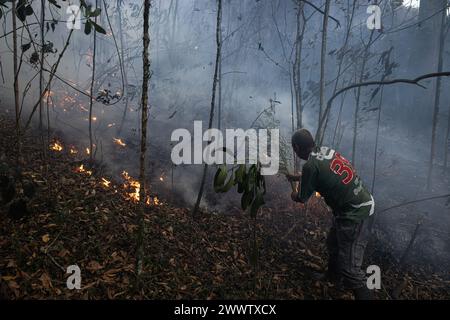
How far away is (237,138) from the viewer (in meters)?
11.1

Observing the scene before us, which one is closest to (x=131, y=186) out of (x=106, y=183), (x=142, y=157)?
(x=106, y=183)

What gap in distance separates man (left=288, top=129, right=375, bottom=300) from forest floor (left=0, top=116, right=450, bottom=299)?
0.42m

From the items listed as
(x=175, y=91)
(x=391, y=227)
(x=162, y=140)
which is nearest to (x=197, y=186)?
(x=162, y=140)

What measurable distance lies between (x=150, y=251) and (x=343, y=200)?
2.44 metres

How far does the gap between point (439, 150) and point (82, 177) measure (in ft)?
48.0

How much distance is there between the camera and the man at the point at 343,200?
11.9 ft

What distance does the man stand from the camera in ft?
11.9

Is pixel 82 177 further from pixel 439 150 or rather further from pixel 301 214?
pixel 439 150

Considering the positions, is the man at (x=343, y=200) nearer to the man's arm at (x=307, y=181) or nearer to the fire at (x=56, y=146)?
the man's arm at (x=307, y=181)

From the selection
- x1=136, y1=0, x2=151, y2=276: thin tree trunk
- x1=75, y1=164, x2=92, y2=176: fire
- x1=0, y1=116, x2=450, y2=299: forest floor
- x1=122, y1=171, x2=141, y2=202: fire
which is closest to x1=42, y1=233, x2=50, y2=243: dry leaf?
x1=0, y1=116, x2=450, y2=299: forest floor

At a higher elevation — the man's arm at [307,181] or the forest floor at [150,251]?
the man's arm at [307,181]

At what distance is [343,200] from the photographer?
3666mm

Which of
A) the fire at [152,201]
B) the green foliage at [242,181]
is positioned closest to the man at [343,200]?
the green foliage at [242,181]

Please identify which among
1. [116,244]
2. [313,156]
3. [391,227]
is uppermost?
[313,156]
